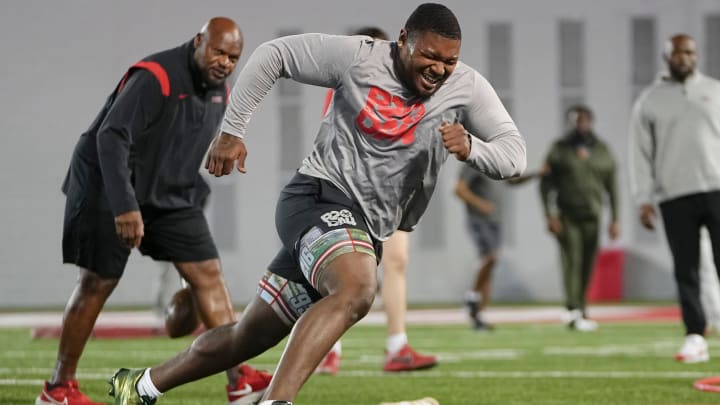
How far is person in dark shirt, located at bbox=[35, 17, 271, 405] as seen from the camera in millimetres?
6285

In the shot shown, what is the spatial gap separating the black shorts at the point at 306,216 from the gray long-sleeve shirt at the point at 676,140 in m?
4.30

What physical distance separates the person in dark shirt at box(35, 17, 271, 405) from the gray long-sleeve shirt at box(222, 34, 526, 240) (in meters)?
1.13

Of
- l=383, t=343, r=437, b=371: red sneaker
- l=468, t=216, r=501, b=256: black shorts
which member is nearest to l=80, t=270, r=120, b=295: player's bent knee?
l=383, t=343, r=437, b=371: red sneaker

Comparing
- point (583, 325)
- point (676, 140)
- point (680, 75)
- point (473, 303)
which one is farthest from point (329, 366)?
point (583, 325)

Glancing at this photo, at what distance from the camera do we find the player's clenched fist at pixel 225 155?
498cm

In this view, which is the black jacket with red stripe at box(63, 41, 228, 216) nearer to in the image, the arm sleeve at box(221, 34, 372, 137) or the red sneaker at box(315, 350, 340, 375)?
the arm sleeve at box(221, 34, 372, 137)

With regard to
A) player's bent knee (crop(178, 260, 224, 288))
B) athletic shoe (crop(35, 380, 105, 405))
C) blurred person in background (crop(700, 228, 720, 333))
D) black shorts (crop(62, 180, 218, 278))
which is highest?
black shorts (crop(62, 180, 218, 278))

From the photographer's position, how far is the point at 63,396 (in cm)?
630

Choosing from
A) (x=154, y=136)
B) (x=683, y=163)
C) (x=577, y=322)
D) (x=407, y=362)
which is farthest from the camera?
(x=577, y=322)

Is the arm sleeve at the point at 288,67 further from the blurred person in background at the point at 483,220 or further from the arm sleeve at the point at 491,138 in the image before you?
the blurred person in background at the point at 483,220

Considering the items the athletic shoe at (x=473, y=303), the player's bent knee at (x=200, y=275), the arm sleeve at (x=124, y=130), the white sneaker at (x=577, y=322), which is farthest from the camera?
the white sneaker at (x=577, y=322)

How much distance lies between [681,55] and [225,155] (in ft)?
17.1

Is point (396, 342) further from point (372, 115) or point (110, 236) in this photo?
point (372, 115)

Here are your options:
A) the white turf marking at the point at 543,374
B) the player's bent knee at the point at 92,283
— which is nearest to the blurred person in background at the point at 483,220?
the white turf marking at the point at 543,374
